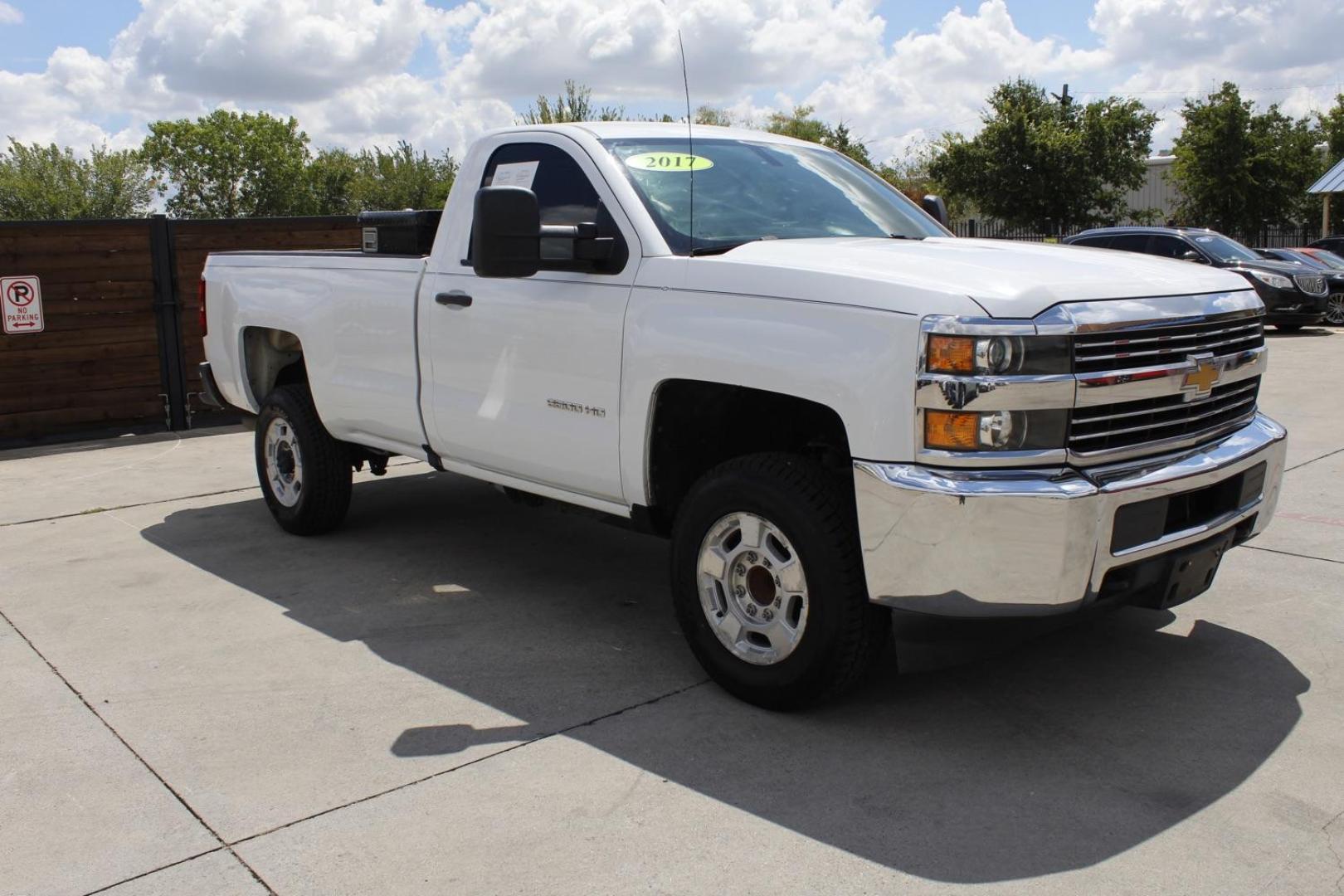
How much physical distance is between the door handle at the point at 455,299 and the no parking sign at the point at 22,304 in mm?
6478

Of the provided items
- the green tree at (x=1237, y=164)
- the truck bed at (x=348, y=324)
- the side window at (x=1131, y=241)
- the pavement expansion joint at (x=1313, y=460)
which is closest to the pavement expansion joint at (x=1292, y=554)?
the pavement expansion joint at (x=1313, y=460)

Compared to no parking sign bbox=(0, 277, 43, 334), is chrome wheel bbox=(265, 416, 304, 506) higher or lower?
lower

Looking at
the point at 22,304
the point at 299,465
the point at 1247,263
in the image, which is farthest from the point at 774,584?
the point at 1247,263

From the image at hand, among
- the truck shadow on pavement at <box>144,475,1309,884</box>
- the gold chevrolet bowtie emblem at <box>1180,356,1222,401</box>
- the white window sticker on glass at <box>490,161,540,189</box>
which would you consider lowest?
the truck shadow on pavement at <box>144,475,1309,884</box>

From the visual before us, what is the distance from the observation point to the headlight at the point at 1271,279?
18281mm

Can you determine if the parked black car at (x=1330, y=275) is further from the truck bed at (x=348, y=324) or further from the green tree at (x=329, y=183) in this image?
the green tree at (x=329, y=183)

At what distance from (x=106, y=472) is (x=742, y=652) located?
21.5 feet

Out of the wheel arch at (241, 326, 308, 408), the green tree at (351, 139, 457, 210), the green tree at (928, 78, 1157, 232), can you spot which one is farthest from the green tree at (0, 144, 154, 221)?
the wheel arch at (241, 326, 308, 408)

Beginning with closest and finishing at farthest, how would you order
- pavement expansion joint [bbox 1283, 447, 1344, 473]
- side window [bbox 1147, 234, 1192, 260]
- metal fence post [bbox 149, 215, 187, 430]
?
pavement expansion joint [bbox 1283, 447, 1344, 473] < metal fence post [bbox 149, 215, 187, 430] < side window [bbox 1147, 234, 1192, 260]

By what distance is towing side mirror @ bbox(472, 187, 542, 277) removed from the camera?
14.4 feet

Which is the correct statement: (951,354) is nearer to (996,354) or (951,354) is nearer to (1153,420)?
(996,354)

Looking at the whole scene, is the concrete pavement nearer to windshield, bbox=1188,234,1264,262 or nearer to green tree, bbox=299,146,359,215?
windshield, bbox=1188,234,1264,262

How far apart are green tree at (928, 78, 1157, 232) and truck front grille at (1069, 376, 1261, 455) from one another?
33.6 meters

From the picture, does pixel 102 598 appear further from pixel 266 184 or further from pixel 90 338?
pixel 266 184
